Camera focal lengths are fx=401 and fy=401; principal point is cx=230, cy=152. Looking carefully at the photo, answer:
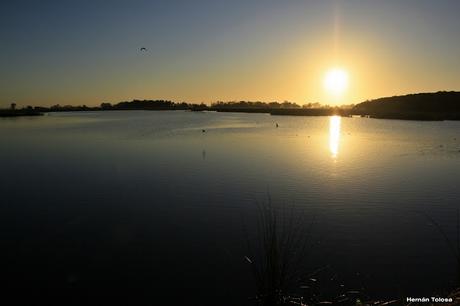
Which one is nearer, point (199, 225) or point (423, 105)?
point (199, 225)

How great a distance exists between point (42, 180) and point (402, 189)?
68.9 feet

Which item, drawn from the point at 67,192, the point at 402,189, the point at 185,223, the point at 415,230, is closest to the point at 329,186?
the point at 402,189

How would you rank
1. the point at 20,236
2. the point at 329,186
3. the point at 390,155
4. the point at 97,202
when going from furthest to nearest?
the point at 390,155, the point at 329,186, the point at 97,202, the point at 20,236

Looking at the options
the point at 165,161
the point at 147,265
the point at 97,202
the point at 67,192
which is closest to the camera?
the point at 147,265

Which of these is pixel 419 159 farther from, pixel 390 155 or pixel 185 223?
pixel 185 223

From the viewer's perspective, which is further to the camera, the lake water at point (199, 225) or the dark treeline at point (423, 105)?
the dark treeline at point (423, 105)

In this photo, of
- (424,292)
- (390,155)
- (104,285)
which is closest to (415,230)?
(424,292)

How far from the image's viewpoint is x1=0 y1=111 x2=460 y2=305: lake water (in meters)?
10.9

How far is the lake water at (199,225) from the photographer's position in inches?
429

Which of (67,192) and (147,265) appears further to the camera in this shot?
(67,192)

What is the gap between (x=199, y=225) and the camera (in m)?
15.6

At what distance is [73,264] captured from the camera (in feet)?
39.6

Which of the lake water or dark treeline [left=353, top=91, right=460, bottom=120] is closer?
the lake water

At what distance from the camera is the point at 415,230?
48.9 ft
